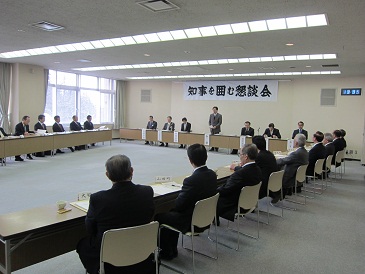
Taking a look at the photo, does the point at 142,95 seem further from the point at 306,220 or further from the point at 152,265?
the point at 152,265

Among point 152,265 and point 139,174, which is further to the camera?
point 139,174

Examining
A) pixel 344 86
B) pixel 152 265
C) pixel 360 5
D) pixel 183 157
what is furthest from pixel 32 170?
pixel 344 86

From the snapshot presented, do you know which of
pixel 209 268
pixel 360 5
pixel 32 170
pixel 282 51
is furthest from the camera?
pixel 32 170

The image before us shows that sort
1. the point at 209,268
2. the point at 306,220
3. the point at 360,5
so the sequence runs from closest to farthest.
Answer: the point at 209,268 < the point at 360,5 < the point at 306,220

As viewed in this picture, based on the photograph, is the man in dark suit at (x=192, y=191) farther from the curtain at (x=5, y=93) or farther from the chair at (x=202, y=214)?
the curtain at (x=5, y=93)

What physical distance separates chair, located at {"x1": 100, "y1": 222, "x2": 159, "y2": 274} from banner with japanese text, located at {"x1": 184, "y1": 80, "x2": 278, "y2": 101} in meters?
10.8

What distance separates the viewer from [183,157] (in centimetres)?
989

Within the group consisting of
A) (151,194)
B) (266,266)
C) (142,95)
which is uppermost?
(142,95)

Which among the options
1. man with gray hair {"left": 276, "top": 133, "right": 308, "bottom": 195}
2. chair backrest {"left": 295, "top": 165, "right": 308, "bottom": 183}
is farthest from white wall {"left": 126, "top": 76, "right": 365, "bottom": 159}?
chair backrest {"left": 295, "top": 165, "right": 308, "bottom": 183}

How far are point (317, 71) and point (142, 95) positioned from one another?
8478mm

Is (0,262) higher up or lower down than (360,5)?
lower down

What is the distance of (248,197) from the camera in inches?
131

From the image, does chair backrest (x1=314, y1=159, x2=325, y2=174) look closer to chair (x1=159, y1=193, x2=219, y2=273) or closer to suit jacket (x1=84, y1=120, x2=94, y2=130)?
chair (x1=159, y1=193, x2=219, y2=273)

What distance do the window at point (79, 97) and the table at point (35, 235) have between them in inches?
407
